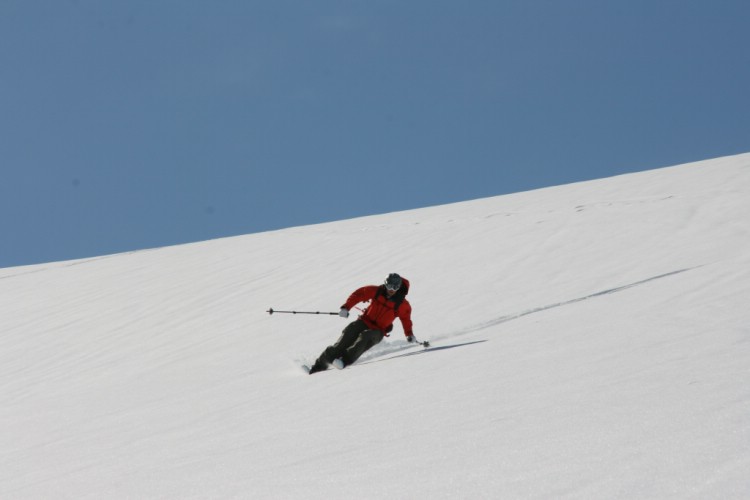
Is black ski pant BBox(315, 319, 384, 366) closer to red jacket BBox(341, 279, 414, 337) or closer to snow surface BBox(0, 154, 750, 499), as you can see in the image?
red jacket BBox(341, 279, 414, 337)

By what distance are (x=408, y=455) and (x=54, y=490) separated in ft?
4.98

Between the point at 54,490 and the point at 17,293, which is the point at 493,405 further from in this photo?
the point at 17,293

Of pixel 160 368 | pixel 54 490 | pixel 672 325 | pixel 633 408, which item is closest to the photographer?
pixel 633 408

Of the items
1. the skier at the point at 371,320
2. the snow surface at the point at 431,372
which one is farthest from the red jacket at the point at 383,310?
the snow surface at the point at 431,372

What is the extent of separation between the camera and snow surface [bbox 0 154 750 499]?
2.97 m

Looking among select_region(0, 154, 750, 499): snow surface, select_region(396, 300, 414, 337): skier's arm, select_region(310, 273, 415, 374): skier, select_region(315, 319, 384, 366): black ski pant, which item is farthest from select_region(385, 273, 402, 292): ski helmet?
select_region(0, 154, 750, 499): snow surface

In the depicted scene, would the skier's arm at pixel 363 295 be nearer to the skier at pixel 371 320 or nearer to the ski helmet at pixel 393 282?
the skier at pixel 371 320

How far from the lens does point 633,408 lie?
3375 mm

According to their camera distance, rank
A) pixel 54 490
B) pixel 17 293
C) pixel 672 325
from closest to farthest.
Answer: pixel 54 490, pixel 672 325, pixel 17 293

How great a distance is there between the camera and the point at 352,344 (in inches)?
263

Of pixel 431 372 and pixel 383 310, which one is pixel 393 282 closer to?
pixel 383 310

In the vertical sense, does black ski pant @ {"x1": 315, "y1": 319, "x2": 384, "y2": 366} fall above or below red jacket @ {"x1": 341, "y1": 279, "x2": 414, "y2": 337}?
below

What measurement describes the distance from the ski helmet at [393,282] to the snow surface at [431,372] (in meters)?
0.53

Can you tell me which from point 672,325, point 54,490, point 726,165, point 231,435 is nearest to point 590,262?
point 672,325
